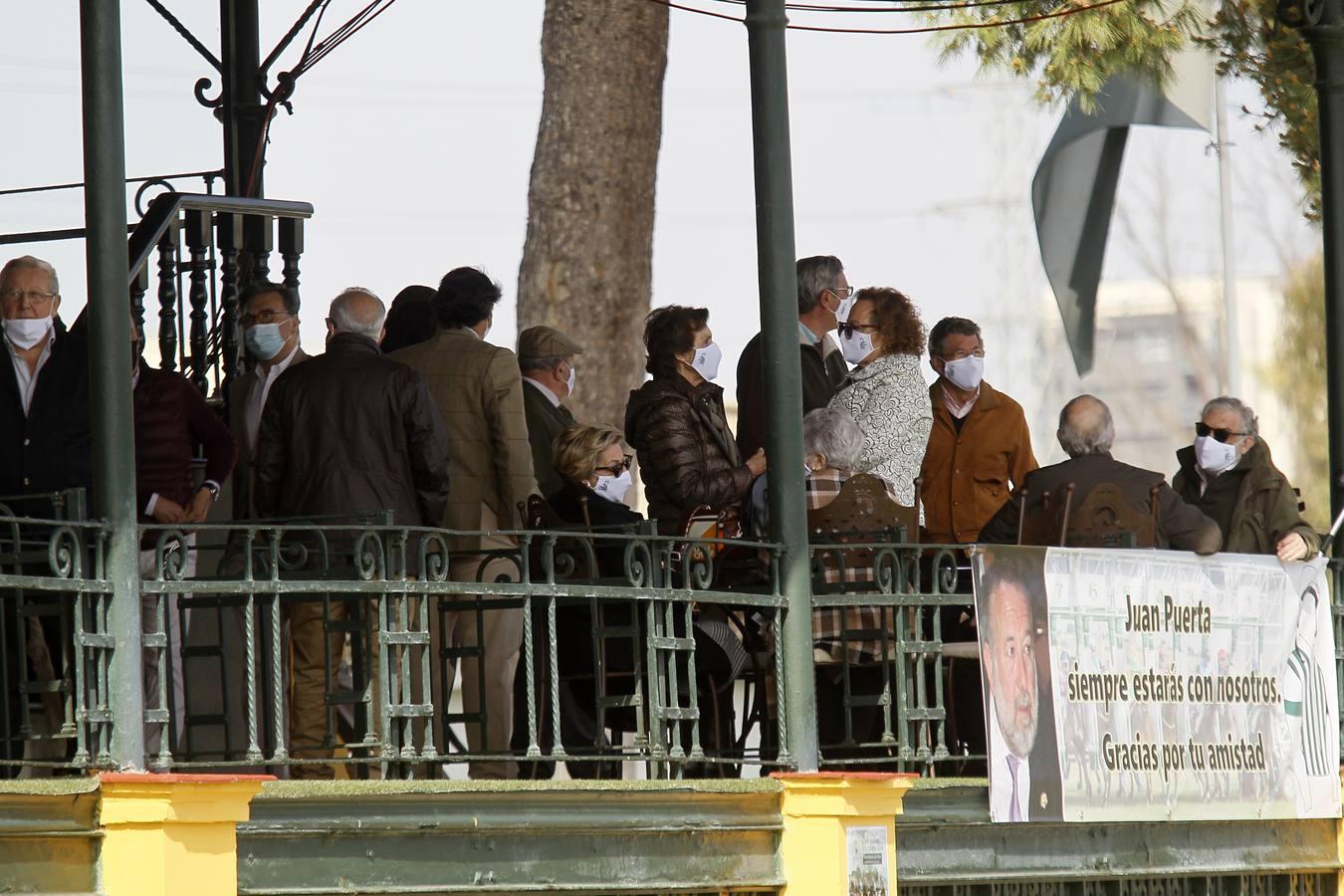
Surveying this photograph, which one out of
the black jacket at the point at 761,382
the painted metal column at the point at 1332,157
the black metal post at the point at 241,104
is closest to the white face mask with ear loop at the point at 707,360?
the black jacket at the point at 761,382

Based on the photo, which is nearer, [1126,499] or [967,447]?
[1126,499]

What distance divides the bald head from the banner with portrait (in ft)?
1.24

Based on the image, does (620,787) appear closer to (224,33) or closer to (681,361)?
(681,361)

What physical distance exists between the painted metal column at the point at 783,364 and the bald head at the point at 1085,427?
1155mm

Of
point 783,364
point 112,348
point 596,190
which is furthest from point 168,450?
point 596,190

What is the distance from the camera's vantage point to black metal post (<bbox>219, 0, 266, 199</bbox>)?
12656mm

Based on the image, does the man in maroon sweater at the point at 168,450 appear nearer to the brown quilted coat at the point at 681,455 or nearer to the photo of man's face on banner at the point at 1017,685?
the brown quilted coat at the point at 681,455

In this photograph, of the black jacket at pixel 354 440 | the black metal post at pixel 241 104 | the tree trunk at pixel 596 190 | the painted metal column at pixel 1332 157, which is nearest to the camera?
the black jacket at pixel 354 440

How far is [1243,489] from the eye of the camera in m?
9.55

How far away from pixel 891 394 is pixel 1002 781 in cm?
134

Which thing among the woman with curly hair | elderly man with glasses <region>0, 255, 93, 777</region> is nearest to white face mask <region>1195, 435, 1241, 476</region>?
the woman with curly hair

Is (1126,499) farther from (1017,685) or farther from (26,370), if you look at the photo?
(26,370)

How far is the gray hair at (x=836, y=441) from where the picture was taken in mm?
8422

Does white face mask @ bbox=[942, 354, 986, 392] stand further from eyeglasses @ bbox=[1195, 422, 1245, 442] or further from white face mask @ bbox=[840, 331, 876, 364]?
eyeglasses @ bbox=[1195, 422, 1245, 442]
